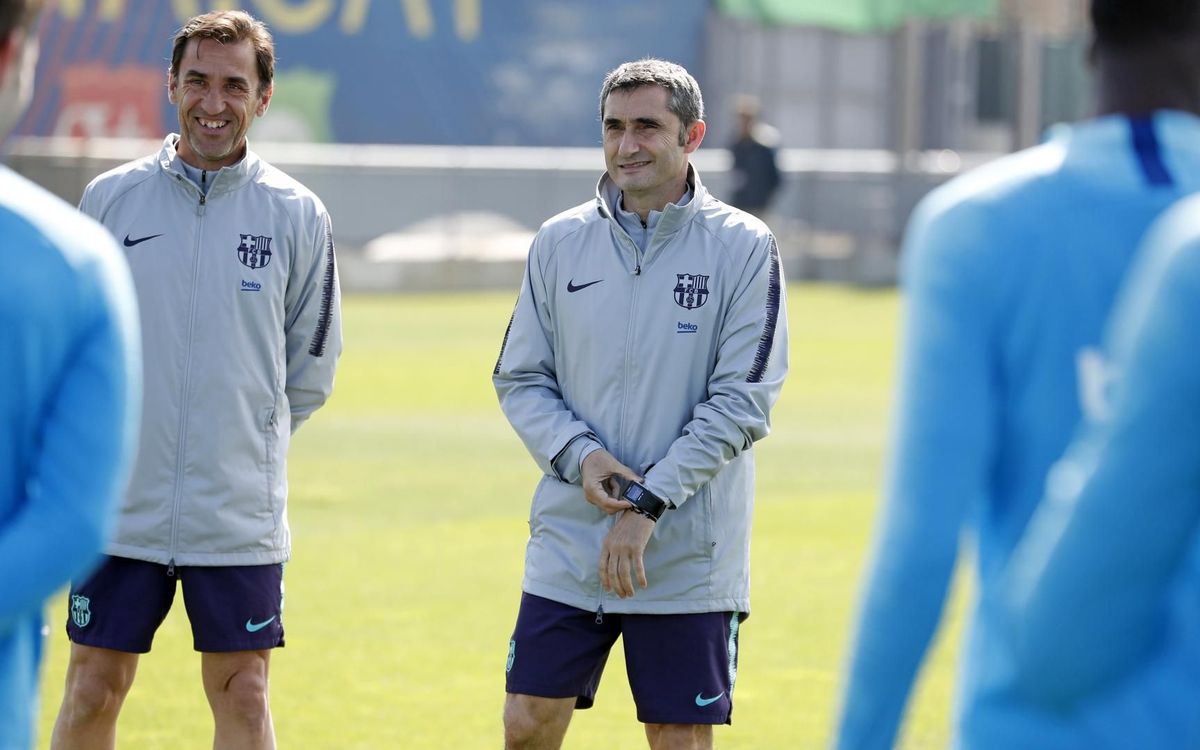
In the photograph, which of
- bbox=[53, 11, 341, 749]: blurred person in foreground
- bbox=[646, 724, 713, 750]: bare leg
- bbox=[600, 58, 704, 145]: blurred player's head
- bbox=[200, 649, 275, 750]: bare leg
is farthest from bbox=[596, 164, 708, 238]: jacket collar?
bbox=[200, 649, 275, 750]: bare leg

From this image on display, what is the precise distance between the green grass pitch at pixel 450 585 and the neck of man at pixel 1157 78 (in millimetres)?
4618

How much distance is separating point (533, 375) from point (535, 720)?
971 millimetres

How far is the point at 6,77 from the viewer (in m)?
2.52

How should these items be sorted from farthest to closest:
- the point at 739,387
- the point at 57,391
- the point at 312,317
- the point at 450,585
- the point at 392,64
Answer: the point at 392,64
the point at 450,585
the point at 312,317
the point at 739,387
the point at 57,391

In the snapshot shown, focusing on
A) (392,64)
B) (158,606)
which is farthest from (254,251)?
(392,64)

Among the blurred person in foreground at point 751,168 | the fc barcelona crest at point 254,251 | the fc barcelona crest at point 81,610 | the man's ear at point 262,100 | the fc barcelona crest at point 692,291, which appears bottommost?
the fc barcelona crest at point 81,610

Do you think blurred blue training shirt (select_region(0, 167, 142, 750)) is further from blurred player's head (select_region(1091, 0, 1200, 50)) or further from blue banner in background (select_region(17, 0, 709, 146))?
blue banner in background (select_region(17, 0, 709, 146))

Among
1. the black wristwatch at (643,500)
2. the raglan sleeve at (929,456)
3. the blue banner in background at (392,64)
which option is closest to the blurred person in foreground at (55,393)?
the raglan sleeve at (929,456)

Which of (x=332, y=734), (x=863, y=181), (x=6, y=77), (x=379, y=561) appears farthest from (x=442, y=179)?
(x=6, y=77)

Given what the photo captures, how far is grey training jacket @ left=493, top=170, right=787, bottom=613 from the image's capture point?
5.07m

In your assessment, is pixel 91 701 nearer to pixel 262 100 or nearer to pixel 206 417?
pixel 206 417

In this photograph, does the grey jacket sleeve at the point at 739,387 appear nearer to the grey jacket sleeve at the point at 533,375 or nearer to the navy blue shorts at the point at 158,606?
the grey jacket sleeve at the point at 533,375

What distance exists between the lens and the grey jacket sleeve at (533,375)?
5102 millimetres

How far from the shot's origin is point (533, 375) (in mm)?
5262
